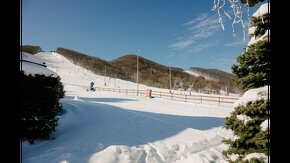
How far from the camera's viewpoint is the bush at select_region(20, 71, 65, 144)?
10.8 metres

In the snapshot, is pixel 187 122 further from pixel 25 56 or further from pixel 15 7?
pixel 15 7

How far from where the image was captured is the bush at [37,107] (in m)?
10.8

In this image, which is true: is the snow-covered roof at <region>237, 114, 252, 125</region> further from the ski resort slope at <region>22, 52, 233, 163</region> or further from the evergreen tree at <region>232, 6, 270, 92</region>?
the ski resort slope at <region>22, 52, 233, 163</region>

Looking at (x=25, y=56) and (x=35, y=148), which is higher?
(x=25, y=56)

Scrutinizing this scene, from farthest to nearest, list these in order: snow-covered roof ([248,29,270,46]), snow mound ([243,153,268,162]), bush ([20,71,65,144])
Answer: bush ([20,71,65,144]), snow-covered roof ([248,29,270,46]), snow mound ([243,153,268,162])

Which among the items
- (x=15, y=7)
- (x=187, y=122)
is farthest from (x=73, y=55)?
(x=15, y=7)

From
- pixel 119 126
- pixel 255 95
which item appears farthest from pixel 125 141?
pixel 255 95

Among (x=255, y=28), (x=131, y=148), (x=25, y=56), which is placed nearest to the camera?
(x=255, y=28)

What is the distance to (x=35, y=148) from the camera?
10445 mm

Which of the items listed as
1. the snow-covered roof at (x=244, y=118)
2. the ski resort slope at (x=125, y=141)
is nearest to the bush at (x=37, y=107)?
the ski resort slope at (x=125, y=141)

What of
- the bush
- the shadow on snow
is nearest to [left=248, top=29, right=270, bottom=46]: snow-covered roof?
the shadow on snow

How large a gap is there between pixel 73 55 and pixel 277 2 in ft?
580

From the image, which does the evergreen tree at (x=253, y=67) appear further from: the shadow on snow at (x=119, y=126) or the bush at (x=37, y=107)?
the bush at (x=37, y=107)

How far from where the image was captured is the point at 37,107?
36.5 feet
